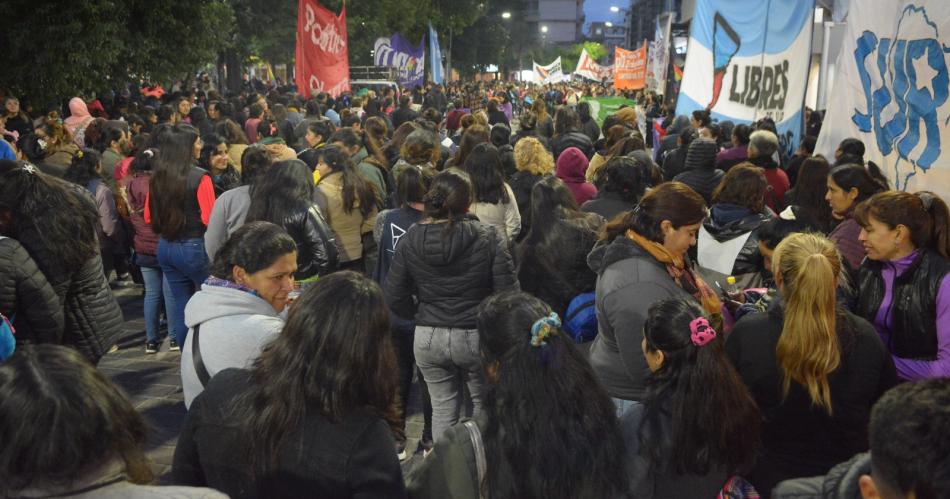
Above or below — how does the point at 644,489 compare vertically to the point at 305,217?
below

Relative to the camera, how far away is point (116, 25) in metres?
14.3

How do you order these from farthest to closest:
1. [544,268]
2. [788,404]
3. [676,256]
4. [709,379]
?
1. [544,268]
2. [676,256]
3. [788,404]
4. [709,379]

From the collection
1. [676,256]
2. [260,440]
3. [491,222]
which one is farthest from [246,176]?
[260,440]

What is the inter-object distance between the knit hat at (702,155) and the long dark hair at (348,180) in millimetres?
2638

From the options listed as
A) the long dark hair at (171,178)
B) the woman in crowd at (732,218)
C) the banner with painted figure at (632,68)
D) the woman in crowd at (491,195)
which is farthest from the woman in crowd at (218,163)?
the banner with painted figure at (632,68)

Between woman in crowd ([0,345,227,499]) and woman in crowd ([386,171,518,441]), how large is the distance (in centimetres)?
279

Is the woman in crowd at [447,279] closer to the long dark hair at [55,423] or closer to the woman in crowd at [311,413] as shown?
the woman in crowd at [311,413]

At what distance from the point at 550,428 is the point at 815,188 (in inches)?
169

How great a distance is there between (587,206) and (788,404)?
2.88 metres

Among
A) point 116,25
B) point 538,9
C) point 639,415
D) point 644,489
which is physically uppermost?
point 538,9

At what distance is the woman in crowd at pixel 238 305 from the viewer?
306 cm

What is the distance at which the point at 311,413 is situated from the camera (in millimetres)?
2439

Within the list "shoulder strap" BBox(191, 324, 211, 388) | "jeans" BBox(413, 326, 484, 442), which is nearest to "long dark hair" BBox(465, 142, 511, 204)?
"jeans" BBox(413, 326, 484, 442)

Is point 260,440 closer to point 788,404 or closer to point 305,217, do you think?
point 788,404
